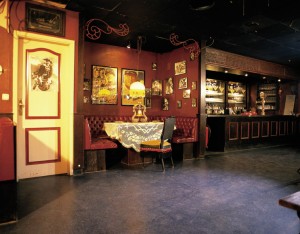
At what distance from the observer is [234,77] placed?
9.80 meters

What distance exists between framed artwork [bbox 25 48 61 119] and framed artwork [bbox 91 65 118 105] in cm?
210

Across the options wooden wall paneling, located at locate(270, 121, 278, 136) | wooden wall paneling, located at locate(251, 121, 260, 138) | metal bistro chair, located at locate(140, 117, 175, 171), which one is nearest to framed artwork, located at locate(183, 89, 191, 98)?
metal bistro chair, located at locate(140, 117, 175, 171)

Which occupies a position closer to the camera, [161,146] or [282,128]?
[161,146]

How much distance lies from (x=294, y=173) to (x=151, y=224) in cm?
358

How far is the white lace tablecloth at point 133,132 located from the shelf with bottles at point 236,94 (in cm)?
637

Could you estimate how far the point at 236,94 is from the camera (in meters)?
10.7

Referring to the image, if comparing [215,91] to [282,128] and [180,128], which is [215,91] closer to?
[282,128]

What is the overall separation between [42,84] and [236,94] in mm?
8795

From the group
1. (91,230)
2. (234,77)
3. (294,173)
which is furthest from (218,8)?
(234,77)

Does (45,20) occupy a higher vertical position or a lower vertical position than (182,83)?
higher

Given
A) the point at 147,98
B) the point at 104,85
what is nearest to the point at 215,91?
the point at 147,98

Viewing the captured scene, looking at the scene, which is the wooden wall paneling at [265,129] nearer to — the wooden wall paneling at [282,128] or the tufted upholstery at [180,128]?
the wooden wall paneling at [282,128]

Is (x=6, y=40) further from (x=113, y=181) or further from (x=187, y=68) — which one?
(x=187, y=68)

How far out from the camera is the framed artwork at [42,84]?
4121 mm
